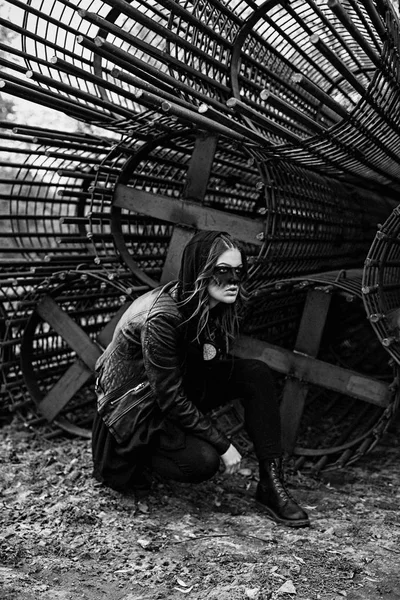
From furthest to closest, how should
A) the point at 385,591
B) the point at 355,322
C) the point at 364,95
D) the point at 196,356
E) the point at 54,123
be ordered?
the point at 54,123, the point at 355,322, the point at 196,356, the point at 364,95, the point at 385,591

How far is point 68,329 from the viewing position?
3787mm

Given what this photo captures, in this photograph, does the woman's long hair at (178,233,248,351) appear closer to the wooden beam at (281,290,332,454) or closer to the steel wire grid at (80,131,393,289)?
the steel wire grid at (80,131,393,289)

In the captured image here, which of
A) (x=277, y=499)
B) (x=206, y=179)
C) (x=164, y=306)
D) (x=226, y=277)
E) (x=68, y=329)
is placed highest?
(x=206, y=179)

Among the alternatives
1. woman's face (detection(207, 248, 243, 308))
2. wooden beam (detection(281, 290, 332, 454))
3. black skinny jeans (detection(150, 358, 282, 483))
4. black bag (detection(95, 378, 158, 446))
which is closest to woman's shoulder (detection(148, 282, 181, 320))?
woman's face (detection(207, 248, 243, 308))

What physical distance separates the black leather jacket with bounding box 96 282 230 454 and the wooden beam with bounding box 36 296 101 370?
2.34 ft

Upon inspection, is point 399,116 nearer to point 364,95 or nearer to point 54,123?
point 364,95

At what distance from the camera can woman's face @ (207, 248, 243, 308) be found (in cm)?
266

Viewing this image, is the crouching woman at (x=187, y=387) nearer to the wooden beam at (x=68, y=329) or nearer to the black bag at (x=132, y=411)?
the black bag at (x=132, y=411)

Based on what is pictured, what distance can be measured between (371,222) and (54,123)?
23.7 feet

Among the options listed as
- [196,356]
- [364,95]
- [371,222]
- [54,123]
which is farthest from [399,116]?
[54,123]

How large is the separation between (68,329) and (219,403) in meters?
1.13

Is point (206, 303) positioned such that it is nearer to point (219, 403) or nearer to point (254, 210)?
point (219, 403)

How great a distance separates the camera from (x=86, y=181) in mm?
4613

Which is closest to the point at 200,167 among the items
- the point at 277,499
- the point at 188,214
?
the point at 188,214
